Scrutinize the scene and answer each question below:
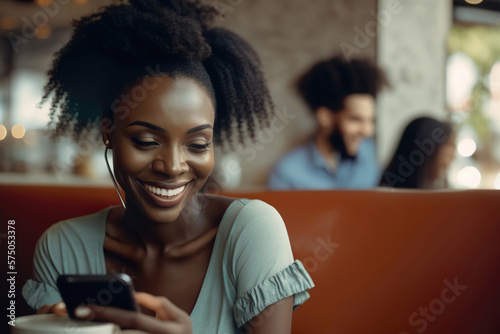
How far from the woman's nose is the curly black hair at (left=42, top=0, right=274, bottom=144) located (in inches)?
4.6

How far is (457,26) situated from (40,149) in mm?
3896

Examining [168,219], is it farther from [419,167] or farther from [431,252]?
[419,167]

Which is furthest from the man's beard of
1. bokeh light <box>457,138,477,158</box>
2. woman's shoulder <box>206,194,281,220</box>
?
bokeh light <box>457,138,477,158</box>

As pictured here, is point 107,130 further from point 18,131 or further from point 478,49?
point 478,49

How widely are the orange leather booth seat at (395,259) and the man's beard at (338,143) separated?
1293mm

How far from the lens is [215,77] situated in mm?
911

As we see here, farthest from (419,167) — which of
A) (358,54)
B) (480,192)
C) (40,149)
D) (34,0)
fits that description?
(34,0)

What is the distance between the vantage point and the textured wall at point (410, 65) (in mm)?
2805

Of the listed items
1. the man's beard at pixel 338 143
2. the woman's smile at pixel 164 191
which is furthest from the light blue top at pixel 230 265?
the man's beard at pixel 338 143

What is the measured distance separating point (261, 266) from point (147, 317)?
0.21 metres

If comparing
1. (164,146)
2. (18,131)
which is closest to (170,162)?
(164,146)

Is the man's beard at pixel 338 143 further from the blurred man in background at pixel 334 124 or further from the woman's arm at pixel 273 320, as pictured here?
the woman's arm at pixel 273 320

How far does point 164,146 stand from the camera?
784 millimetres

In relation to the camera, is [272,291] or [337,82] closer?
[272,291]
